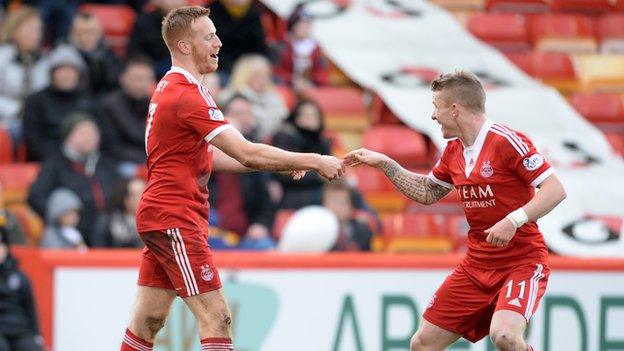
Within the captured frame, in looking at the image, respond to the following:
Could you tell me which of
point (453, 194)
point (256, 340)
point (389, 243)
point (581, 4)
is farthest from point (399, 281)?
point (581, 4)

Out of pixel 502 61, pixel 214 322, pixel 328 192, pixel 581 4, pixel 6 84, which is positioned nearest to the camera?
pixel 214 322

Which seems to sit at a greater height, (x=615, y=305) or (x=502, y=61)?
(x=502, y=61)

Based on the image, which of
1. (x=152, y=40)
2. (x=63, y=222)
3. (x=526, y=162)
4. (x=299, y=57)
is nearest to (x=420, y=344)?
(x=526, y=162)

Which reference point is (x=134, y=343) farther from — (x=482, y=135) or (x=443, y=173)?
(x=482, y=135)

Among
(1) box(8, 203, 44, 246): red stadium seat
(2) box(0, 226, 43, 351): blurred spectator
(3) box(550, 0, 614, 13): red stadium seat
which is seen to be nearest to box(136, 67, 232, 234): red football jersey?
(2) box(0, 226, 43, 351): blurred spectator

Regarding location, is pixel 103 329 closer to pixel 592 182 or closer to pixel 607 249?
pixel 607 249

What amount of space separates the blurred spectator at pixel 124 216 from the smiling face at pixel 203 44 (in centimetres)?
353

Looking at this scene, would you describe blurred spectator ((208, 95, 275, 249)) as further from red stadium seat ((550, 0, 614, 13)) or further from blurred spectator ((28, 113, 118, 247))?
red stadium seat ((550, 0, 614, 13))

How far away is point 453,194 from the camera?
42.5ft

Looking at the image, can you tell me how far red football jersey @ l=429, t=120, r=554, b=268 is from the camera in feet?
24.8

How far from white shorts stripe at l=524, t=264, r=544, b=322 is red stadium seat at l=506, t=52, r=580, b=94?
737 cm

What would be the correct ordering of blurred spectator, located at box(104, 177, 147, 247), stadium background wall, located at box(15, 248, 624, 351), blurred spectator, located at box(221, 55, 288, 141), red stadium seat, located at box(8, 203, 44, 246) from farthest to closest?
1. blurred spectator, located at box(221, 55, 288, 141)
2. red stadium seat, located at box(8, 203, 44, 246)
3. blurred spectator, located at box(104, 177, 147, 247)
4. stadium background wall, located at box(15, 248, 624, 351)

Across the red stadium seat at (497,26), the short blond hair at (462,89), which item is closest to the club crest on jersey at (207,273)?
the short blond hair at (462,89)

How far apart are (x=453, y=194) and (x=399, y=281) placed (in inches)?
112
